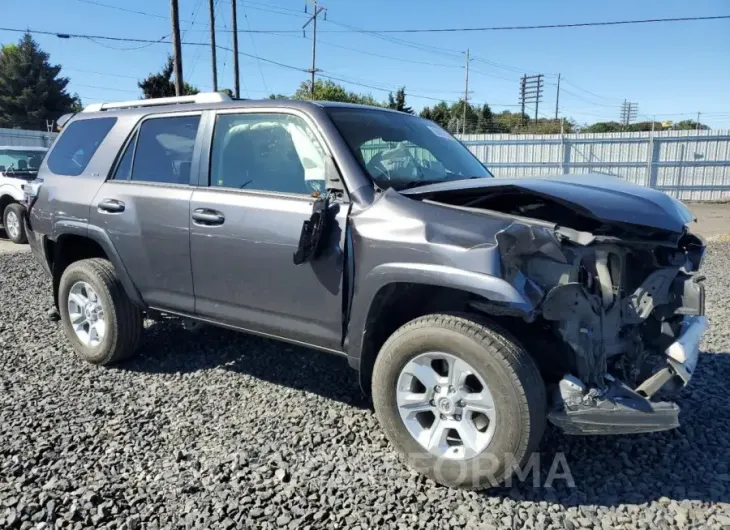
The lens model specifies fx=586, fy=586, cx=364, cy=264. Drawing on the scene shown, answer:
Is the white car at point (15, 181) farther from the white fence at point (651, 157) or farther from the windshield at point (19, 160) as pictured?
the white fence at point (651, 157)

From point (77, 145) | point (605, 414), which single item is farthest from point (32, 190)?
point (605, 414)

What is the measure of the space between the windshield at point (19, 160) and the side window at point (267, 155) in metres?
10.5

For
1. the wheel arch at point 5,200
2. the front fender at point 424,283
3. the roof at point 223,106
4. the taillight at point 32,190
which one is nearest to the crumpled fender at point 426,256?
the front fender at point 424,283

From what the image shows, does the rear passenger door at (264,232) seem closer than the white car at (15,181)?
Yes

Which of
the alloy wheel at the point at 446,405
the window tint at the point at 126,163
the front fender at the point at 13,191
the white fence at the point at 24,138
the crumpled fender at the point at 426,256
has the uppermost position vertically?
the white fence at the point at 24,138

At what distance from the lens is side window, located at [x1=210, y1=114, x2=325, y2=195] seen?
3.46 meters

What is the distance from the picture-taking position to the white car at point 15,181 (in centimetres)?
1173

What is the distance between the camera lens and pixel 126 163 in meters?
4.35

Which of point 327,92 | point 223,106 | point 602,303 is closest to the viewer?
point 602,303

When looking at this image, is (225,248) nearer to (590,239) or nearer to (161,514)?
(161,514)

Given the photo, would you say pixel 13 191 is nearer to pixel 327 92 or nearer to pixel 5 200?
pixel 5 200

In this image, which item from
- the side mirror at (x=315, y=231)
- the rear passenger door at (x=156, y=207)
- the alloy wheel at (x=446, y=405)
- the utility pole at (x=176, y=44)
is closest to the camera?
the alloy wheel at (x=446, y=405)

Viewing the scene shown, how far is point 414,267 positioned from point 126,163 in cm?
261

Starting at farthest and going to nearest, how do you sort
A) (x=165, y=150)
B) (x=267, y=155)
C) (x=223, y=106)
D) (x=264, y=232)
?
(x=165, y=150) → (x=223, y=106) → (x=267, y=155) → (x=264, y=232)
